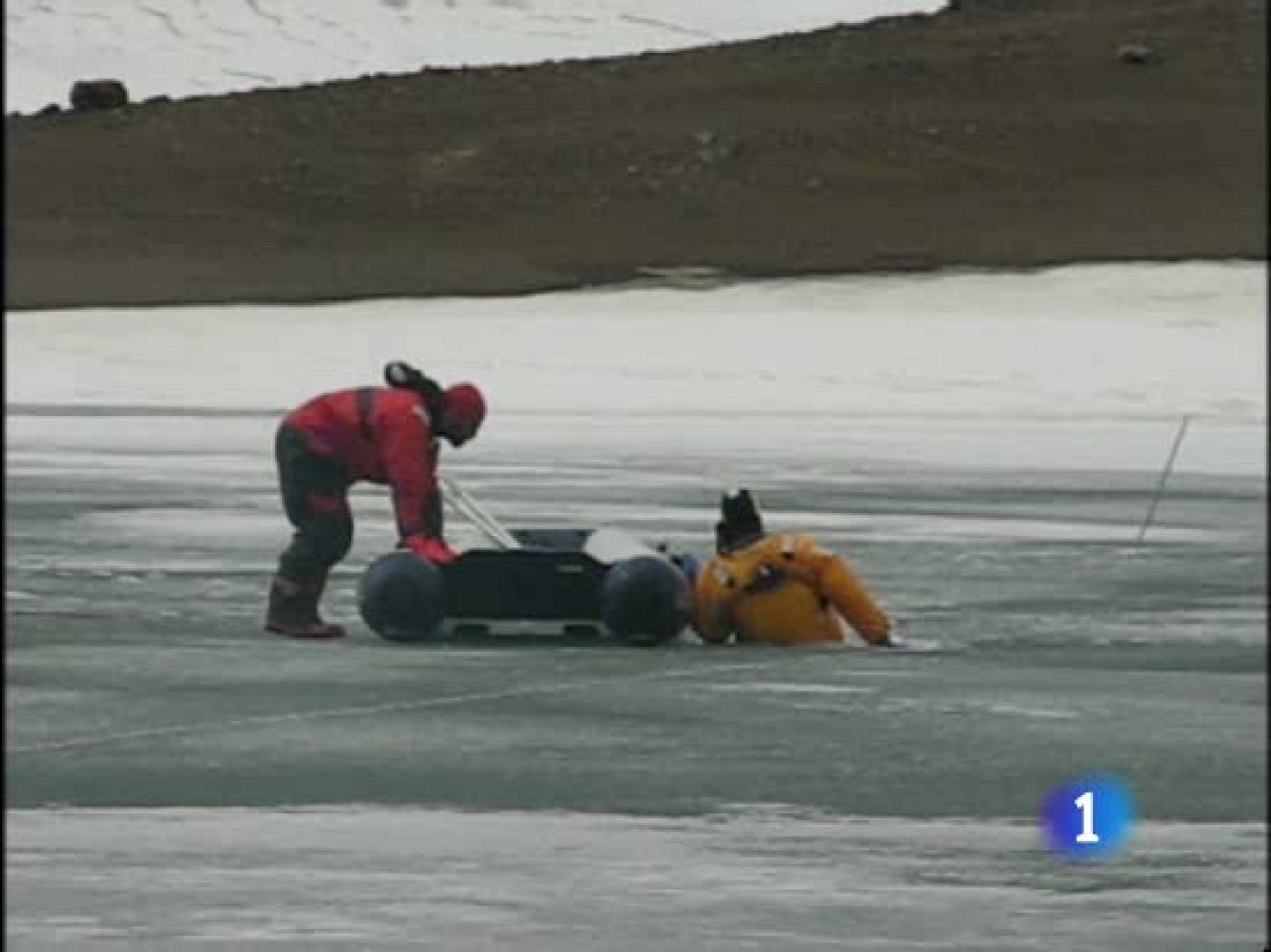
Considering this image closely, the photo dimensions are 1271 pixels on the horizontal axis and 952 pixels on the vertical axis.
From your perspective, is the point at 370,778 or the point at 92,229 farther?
the point at 92,229

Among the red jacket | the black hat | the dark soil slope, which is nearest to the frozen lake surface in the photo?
→ the black hat

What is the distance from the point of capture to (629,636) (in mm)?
15445

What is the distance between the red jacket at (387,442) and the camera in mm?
15133

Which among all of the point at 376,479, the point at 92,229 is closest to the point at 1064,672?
the point at 376,479

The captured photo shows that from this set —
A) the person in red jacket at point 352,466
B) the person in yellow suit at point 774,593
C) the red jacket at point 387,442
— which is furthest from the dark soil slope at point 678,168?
the person in yellow suit at point 774,593

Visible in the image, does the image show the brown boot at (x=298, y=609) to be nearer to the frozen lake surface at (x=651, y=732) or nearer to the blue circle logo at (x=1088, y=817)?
the frozen lake surface at (x=651, y=732)

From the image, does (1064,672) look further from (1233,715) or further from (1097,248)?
(1097,248)

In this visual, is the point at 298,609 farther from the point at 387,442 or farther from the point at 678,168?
the point at 678,168

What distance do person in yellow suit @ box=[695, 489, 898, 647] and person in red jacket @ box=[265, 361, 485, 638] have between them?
92 cm

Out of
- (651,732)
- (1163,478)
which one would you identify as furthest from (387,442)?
(1163,478)

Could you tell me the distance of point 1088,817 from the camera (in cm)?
1100

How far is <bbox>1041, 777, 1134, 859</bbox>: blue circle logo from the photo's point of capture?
10477 mm

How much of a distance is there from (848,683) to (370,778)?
2.86 metres

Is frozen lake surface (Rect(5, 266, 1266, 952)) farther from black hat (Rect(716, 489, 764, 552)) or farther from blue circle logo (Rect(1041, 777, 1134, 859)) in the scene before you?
black hat (Rect(716, 489, 764, 552))
